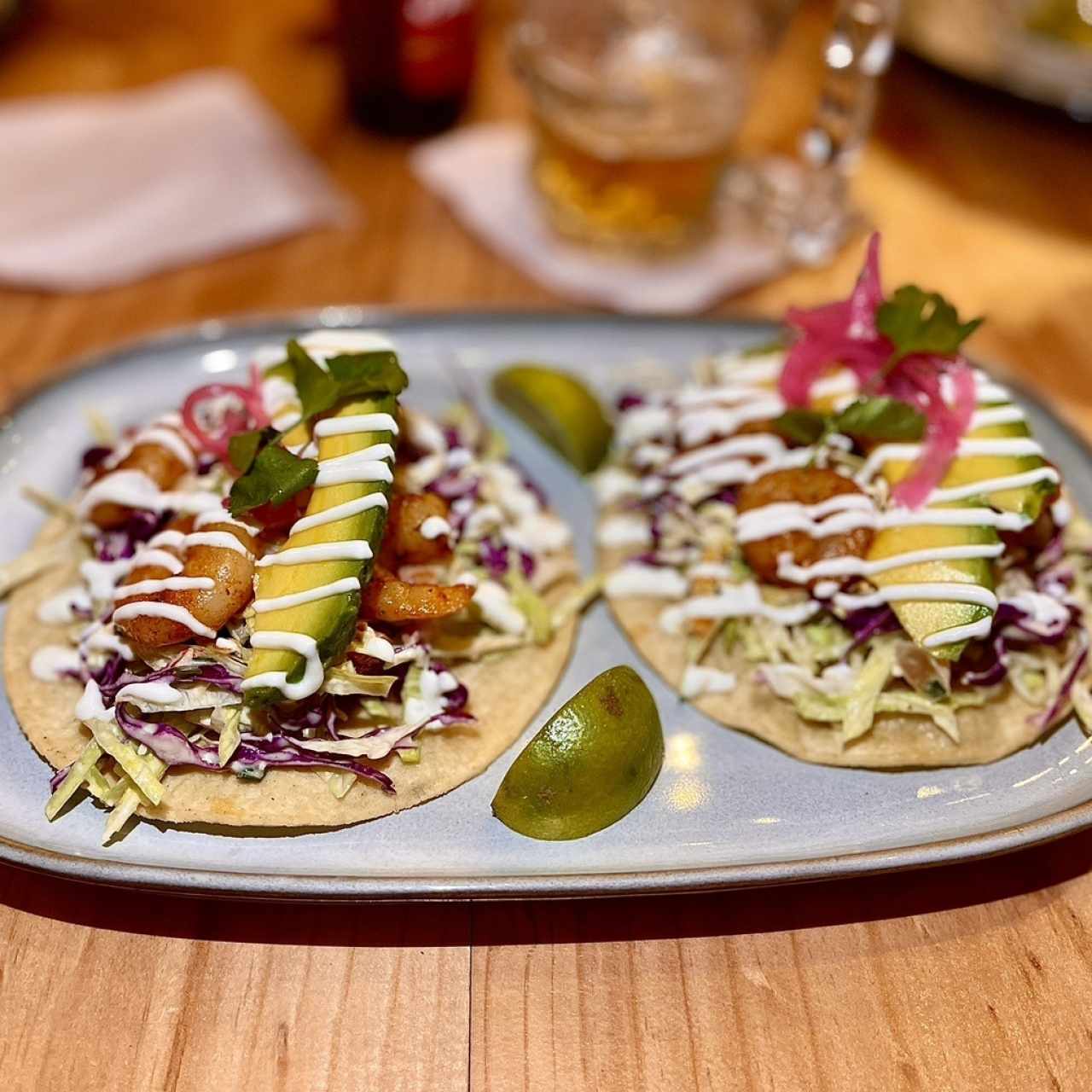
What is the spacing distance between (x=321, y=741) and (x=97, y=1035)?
0.60 m

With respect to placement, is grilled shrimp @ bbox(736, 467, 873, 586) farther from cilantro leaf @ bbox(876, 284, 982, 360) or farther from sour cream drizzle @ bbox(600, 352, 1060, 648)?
cilantro leaf @ bbox(876, 284, 982, 360)

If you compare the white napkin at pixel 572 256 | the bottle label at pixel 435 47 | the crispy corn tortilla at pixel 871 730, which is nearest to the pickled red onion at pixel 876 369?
the crispy corn tortilla at pixel 871 730

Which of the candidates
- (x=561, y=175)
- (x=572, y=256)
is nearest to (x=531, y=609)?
(x=572, y=256)

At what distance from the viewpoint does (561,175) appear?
148 inches

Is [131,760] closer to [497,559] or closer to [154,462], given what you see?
[154,462]

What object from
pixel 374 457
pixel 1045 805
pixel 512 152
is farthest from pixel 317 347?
pixel 512 152

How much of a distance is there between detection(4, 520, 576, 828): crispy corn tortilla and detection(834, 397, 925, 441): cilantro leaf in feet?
2.53

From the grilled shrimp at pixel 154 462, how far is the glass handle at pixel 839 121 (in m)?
2.43

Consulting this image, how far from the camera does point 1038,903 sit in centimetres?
201

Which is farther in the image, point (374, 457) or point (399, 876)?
point (374, 457)

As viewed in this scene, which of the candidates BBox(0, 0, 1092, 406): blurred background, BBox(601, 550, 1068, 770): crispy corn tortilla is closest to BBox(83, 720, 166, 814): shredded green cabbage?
BBox(601, 550, 1068, 770): crispy corn tortilla

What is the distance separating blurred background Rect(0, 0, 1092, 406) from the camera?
3.57 m

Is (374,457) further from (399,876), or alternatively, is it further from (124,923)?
(124,923)

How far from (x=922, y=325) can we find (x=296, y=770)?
64.4 inches
